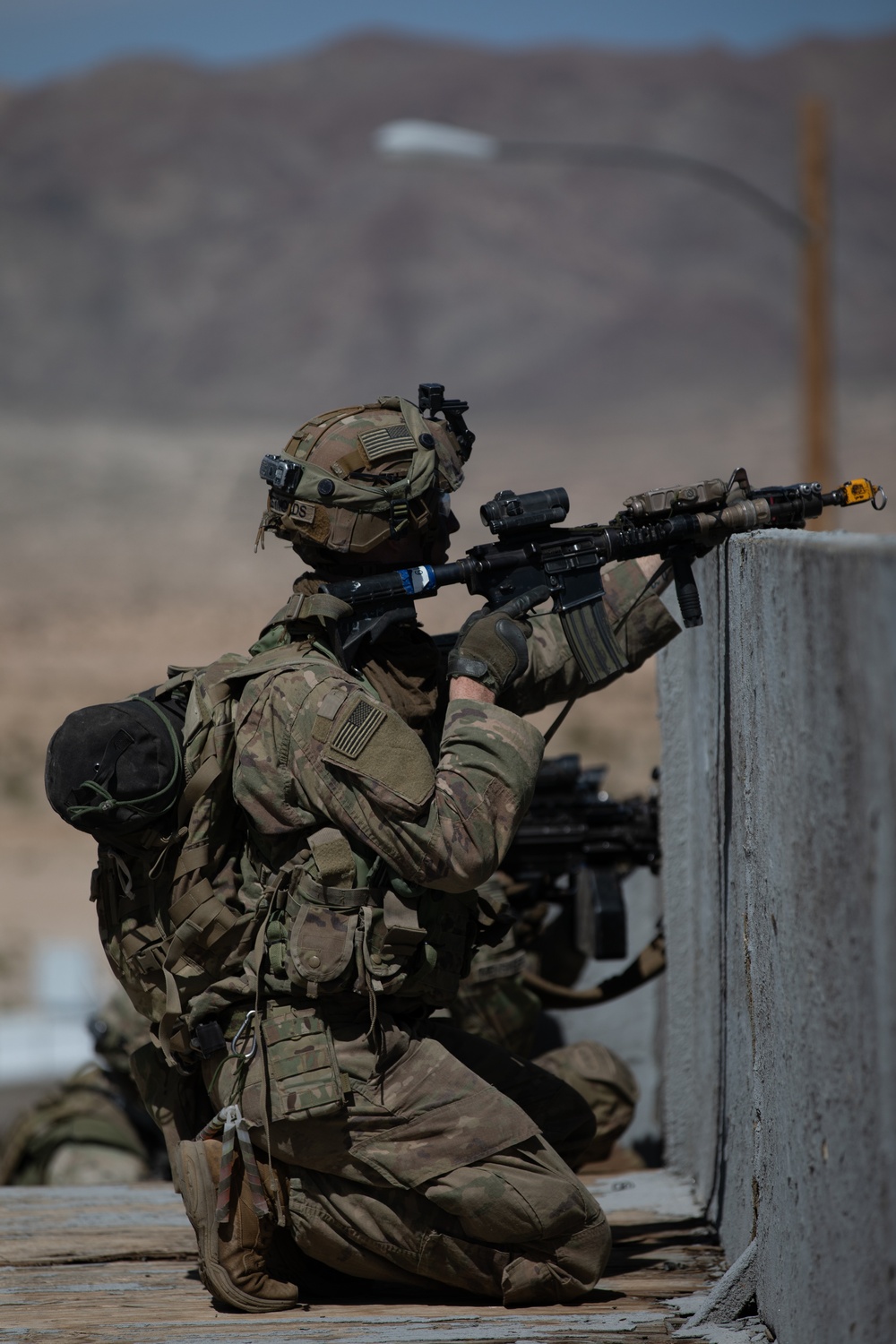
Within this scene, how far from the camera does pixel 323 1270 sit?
374 cm

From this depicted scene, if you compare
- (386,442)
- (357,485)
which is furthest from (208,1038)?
(386,442)

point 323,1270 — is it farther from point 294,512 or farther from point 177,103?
point 177,103

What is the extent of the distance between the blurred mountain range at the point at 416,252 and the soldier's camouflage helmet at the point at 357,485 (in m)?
53.0

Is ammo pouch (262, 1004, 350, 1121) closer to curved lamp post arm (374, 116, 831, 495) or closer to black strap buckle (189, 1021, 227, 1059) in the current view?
black strap buckle (189, 1021, 227, 1059)

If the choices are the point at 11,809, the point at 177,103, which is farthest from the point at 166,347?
the point at 11,809

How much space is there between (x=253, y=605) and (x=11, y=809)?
14.9 meters

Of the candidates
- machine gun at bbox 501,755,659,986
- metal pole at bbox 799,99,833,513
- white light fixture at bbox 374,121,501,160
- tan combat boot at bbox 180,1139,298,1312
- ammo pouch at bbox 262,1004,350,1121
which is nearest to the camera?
ammo pouch at bbox 262,1004,350,1121

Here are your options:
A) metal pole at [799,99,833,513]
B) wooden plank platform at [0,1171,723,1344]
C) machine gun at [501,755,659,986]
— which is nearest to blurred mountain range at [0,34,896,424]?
metal pole at [799,99,833,513]

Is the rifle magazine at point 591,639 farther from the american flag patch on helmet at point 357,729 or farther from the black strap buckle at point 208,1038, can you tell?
the black strap buckle at point 208,1038

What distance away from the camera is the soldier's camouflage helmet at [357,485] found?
360cm

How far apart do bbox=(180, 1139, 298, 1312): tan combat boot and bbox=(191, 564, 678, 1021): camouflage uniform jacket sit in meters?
0.33

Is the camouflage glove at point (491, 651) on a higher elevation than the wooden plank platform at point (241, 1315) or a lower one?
higher

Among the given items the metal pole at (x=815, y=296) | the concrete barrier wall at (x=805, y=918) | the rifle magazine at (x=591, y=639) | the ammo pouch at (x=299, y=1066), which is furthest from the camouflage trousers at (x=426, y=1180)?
the metal pole at (x=815, y=296)

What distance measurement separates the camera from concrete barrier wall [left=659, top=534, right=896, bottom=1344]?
217 cm
